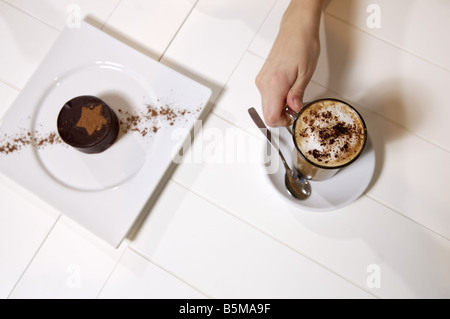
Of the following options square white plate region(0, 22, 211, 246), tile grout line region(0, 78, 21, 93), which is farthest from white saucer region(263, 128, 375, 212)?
tile grout line region(0, 78, 21, 93)

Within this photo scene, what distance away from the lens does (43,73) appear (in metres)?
0.78

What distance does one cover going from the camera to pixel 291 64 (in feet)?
2.25

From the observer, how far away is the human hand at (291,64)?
66 centimetres

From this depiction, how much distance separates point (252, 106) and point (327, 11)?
31 cm

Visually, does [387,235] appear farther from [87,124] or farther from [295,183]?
[87,124]

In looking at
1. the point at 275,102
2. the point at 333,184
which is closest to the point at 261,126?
the point at 275,102

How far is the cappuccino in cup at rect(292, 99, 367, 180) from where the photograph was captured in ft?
1.96

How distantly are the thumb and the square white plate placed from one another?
0.18 metres

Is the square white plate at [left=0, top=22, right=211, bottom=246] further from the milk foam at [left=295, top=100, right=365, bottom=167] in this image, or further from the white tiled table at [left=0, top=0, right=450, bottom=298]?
the milk foam at [left=295, top=100, right=365, bottom=167]

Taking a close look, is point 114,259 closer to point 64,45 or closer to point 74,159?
point 74,159

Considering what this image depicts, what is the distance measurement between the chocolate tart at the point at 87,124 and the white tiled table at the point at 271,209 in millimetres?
168

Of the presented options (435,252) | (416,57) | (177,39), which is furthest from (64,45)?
(435,252)

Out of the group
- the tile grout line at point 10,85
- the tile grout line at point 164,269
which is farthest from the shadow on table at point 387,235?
the tile grout line at point 10,85

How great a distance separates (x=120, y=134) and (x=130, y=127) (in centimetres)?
3
